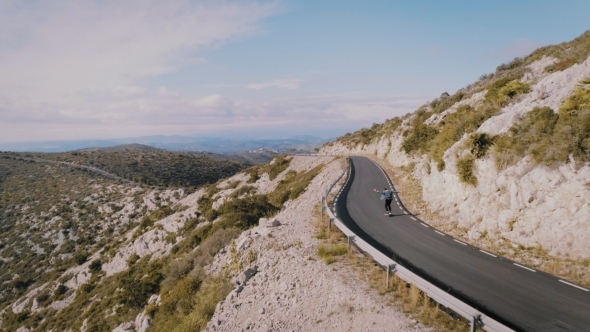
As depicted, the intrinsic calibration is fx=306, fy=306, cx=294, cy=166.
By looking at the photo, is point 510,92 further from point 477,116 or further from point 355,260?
point 355,260

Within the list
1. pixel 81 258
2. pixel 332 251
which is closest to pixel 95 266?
pixel 81 258

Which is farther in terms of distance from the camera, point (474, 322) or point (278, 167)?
point (278, 167)

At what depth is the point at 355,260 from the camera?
10016mm

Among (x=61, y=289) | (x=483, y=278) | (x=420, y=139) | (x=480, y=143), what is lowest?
(x=61, y=289)

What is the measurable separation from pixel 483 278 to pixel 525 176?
4.91m

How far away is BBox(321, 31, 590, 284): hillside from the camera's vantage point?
936 cm

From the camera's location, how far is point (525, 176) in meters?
11.2

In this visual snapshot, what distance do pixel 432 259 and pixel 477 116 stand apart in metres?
9.97

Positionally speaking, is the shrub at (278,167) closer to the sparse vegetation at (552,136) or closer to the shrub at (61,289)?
the shrub at (61,289)

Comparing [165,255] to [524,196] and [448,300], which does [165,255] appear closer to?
[448,300]

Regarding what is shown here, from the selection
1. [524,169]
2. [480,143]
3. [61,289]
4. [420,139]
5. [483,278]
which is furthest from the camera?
[61,289]

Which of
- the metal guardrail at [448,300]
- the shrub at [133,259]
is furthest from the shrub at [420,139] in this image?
the shrub at [133,259]

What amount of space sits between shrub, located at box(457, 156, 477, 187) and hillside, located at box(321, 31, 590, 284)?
40 mm

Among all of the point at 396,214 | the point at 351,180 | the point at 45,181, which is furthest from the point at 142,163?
the point at 396,214
